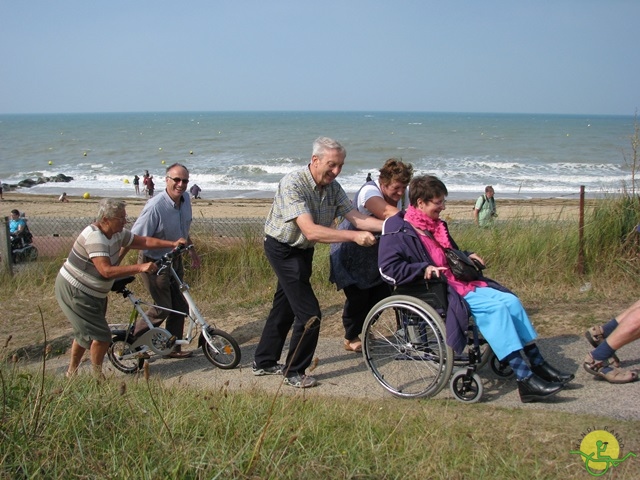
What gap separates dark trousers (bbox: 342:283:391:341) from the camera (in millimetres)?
5445

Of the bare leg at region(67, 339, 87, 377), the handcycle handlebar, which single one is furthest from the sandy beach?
the bare leg at region(67, 339, 87, 377)

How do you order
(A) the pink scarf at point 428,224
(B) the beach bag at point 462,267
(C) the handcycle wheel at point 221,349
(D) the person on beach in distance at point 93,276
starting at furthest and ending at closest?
(C) the handcycle wheel at point 221,349
(D) the person on beach in distance at point 93,276
(A) the pink scarf at point 428,224
(B) the beach bag at point 462,267

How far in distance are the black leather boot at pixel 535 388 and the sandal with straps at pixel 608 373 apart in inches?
19.3

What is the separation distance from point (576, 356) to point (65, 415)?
3.85 m

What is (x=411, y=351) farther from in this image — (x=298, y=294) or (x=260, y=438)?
(x=260, y=438)

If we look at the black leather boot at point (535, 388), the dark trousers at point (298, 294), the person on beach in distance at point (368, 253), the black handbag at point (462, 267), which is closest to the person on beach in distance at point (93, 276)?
the dark trousers at point (298, 294)

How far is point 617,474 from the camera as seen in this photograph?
3.04m

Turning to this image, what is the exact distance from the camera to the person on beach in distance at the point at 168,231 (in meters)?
5.63

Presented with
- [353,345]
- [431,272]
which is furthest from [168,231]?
[431,272]

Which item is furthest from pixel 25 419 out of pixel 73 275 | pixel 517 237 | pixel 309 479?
pixel 517 237

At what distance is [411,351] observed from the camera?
4617 mm

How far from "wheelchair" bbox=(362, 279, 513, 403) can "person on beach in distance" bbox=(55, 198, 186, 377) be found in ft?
6.53

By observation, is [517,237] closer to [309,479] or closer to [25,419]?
[309,479]

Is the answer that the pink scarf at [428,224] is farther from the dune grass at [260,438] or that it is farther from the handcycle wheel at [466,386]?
the dune grass at [260,438]
